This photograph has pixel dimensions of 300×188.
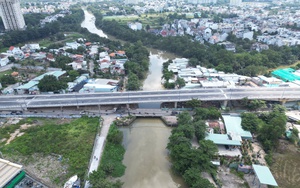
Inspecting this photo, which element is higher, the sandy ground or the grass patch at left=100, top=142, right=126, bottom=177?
the sandy ground

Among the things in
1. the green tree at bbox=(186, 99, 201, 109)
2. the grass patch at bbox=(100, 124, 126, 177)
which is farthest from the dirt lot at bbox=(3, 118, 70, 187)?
the green tree at bbox=(186, 99, 201, 109)

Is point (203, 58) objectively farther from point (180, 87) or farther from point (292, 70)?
point (292, 70)

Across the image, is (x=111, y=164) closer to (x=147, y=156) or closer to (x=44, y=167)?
(x=147, y=156)

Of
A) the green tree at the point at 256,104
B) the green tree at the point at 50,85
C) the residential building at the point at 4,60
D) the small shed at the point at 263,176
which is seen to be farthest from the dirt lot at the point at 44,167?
the residential building at the point at 4,60

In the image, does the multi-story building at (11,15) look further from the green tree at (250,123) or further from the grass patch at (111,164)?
the green tree at (250,123)

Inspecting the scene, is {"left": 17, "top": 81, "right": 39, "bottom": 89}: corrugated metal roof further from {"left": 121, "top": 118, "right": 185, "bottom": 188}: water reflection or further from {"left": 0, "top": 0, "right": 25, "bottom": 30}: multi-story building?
{"left": 0, "top": 0, "right": 25, "bottom": 30}: multi-story building
